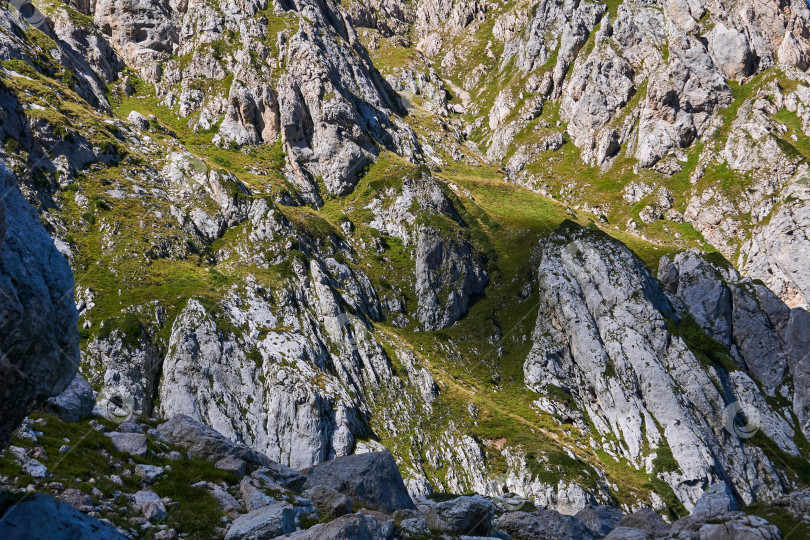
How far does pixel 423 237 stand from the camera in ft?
274

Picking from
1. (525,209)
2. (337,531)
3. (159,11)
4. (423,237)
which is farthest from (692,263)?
(159,11)

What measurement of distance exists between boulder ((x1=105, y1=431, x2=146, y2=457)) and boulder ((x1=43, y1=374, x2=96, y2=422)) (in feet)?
5.53

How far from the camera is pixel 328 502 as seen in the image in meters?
18.5

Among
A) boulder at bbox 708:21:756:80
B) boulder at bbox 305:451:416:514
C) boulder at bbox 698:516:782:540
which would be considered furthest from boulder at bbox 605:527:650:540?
boulder at bbox 708:21:756:80

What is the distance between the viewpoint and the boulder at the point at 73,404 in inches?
682

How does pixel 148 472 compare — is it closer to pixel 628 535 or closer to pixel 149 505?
pixel 149 505

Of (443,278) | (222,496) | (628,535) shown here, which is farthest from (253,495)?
(443,278)

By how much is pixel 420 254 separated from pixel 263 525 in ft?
229

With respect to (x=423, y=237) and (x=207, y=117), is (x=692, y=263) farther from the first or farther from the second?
(x=207, y=117)

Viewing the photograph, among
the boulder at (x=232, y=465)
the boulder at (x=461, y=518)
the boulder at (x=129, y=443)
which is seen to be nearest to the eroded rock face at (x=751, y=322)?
the boulder at (x=461, y=518)

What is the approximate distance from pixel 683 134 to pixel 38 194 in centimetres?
13772

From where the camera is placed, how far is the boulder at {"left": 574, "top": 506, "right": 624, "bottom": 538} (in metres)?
24.4

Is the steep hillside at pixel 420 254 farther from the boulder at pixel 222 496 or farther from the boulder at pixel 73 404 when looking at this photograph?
the boulder at pixel 222 496

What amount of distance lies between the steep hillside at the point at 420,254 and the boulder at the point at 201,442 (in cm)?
1197
